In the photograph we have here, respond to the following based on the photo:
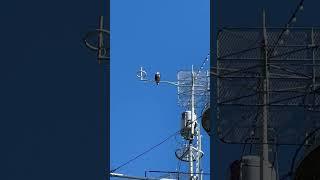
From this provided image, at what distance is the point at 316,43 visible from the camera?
907 centimetres

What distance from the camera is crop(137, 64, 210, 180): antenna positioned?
12891 millimetres

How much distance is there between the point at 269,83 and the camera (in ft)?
30.3

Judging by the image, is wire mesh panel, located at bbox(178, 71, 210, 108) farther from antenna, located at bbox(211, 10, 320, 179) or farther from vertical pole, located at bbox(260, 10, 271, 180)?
vertical pole, located at bbox(260, 10, 271, 180)

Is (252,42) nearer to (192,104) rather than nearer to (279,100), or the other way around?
(279,100)

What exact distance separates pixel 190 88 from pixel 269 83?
437cm

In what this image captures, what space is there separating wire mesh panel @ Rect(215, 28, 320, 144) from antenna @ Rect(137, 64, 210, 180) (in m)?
3.30

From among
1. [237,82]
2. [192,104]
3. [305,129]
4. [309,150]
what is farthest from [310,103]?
[192,104]

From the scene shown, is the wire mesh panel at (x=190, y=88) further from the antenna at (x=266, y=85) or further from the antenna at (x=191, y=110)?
the antenna at (x=266, y=85)
